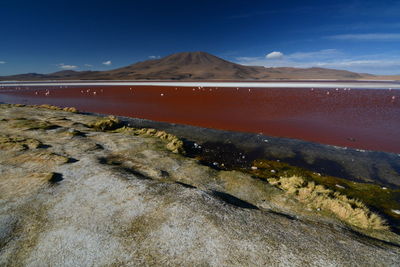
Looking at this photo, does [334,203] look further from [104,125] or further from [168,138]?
[104,125]

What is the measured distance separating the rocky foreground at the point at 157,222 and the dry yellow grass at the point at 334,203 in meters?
0.31

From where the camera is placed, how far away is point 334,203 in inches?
326

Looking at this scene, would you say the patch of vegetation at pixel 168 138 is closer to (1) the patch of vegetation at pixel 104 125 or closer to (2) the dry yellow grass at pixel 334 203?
(1) the patch of vegetation at pixel 104 125

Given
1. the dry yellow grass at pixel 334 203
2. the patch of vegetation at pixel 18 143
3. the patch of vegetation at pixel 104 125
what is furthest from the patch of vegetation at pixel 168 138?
the patch of vegetation at pixel 18 143

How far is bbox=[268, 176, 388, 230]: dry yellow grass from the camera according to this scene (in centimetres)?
751

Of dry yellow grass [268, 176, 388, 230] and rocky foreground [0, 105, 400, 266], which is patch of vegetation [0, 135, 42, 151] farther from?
dry yellow grass [268, 176, 388, 230]

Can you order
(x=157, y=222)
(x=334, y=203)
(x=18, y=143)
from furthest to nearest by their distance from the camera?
(x=18, y=143) < (x=334, y=203) < (x=157, y=222)

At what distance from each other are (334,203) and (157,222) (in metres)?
6.61

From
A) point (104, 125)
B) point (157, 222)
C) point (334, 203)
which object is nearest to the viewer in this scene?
point (157, 222)

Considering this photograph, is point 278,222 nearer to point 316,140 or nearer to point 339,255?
point 339,255

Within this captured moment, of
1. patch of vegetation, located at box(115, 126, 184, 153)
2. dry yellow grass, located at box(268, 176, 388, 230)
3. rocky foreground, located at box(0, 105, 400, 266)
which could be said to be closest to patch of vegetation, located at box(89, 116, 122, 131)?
patch of vegetation, located at box(115, 126, 184, 153)

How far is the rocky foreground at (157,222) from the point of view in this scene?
534 centimetres

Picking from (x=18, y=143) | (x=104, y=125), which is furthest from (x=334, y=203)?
(x=104, y=125)

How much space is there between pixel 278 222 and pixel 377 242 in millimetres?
2698
